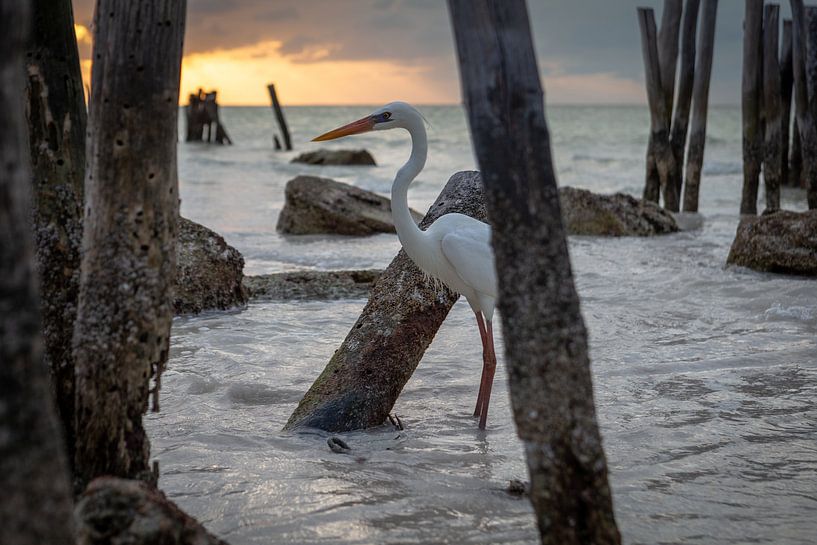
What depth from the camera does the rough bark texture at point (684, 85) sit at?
1247cm

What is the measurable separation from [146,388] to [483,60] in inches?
57.6

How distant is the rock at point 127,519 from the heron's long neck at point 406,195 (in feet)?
8.37

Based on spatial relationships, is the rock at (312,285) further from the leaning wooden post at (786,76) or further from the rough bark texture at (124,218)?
the leaning wooden post at (786,76)

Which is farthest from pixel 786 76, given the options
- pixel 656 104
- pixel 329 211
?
pixel 329 211

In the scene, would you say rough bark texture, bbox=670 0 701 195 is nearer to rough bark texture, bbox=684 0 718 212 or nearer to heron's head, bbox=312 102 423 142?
rough bark texture, bbox=684 0 718 212

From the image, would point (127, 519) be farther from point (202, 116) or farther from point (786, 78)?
point (202, 116)

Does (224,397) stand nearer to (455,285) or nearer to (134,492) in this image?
(455,285)

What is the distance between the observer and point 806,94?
40.5 ft

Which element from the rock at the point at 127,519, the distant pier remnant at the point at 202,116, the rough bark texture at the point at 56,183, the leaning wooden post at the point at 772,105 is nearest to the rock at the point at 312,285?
the rough bark texture at the point at 56,183

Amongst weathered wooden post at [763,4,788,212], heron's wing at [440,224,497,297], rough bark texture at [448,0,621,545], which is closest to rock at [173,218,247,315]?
heron's wing at [440,224,497,297]

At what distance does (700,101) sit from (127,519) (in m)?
11.9

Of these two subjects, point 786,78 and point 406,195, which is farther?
point 786,78

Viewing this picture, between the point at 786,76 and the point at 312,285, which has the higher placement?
the point at 786,76

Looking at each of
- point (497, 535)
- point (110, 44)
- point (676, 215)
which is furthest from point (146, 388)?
point (676, 215)
